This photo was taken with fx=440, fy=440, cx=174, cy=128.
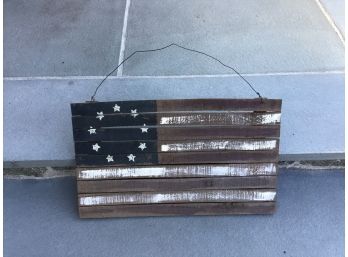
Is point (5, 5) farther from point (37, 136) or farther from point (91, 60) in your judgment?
point (37, 136)

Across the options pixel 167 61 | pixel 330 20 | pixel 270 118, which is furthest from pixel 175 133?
pixel 330 20

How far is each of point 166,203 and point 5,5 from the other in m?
2.79

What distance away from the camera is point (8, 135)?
2.54 meters

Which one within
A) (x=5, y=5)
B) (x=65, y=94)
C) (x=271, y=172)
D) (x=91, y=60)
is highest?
(x=5, y=5)

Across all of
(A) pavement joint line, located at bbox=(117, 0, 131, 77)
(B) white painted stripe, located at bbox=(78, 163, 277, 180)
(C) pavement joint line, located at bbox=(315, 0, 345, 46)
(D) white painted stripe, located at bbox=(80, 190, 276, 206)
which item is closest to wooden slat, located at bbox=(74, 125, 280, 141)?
(B) white painted stripe, located at bbox=(78, 163, 277, 180)

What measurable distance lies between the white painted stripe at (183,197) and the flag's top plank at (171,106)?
1.38 feet

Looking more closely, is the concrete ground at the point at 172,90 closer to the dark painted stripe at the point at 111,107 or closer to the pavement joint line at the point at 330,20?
the pavement joint line at the point at 330,20

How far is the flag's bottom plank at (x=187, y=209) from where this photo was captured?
2.22 meters

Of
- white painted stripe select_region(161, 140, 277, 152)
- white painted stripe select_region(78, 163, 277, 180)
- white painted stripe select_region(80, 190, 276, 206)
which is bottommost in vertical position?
white painted stripe select_region(80, 190, 276, 206)

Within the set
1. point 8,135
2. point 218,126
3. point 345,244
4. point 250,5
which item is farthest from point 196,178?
point 250,5

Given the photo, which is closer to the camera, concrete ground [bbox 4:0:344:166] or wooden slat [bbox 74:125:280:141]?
wooden slat [bbox 74:125:280:141]

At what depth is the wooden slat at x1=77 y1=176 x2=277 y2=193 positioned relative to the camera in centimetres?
219

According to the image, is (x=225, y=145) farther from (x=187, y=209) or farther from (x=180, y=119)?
(x=187, y=209)

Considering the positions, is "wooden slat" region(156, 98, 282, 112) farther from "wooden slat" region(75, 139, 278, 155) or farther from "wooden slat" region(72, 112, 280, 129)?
"wooden slat" region(75, 139, 278, 155)
